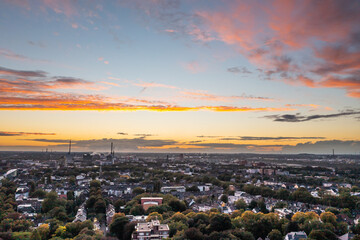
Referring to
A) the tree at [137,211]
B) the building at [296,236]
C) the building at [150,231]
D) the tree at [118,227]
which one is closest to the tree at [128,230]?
the building at [150,231]

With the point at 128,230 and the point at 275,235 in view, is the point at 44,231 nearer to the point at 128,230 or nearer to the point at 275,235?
the point at 128,230

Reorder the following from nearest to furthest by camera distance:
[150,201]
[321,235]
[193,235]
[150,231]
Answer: [321,235] → [193,235] → [150,231] → [150,201]

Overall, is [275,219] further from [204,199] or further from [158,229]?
[204,199]

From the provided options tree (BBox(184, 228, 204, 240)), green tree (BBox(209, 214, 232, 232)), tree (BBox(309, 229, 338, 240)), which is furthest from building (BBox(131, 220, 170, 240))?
tree (BBox(309, 229, 338, 240))

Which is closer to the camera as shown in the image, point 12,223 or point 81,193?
point 12,223

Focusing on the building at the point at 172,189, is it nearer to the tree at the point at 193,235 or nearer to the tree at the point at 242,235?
the tree at the point at 242,235

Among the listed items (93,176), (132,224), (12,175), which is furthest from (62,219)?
(12,175)

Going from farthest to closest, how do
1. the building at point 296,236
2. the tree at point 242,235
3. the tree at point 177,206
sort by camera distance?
the tree at point 177,206
the tree at point 242,235
the building at point 296,236

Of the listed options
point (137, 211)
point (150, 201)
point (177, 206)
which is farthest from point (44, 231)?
point (150, 201)
